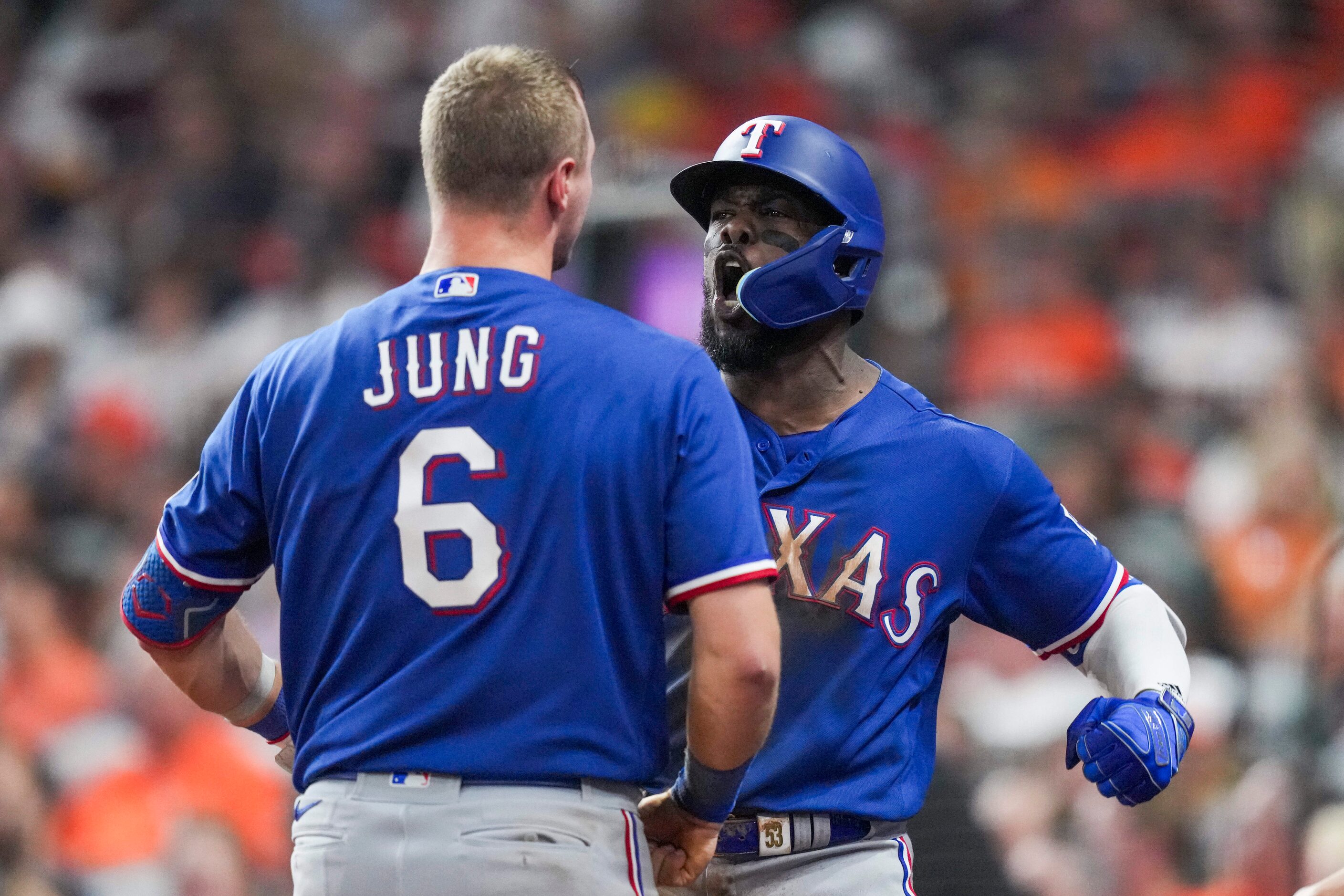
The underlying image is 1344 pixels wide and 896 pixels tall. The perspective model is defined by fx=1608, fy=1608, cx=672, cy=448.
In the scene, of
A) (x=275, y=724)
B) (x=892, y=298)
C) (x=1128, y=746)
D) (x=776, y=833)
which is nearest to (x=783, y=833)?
(x=776, y=833)

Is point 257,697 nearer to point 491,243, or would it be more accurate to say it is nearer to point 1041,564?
point 491,243

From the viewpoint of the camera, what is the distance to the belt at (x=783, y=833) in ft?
8.99

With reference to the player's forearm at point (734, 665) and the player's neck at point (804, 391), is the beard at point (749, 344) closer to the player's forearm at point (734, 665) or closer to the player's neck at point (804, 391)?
the player's neck at point (804, 391)

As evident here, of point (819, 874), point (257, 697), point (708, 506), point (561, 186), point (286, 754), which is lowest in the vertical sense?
point (819, 874)

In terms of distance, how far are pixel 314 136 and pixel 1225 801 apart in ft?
19.5

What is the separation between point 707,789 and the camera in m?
2.38

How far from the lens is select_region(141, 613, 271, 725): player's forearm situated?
267 centimetres

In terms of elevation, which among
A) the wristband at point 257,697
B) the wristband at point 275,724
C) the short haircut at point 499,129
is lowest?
the wristband at point 275,724

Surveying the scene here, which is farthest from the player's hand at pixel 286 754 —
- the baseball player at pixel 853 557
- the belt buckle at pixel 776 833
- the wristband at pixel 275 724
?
the belt buckle at pixel 776 833

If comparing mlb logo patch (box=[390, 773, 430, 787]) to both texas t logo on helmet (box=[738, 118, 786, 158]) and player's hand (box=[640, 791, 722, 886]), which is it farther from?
texas t logo on helmet (box=[738, 118, 786, 158])

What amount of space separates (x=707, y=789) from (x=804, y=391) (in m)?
0.90

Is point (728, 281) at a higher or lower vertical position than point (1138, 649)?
higher

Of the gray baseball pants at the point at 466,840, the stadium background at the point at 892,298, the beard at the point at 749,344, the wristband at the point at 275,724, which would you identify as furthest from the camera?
the stadium background at the point at 892,298

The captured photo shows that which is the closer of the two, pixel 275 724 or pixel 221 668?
pixel 221 668
